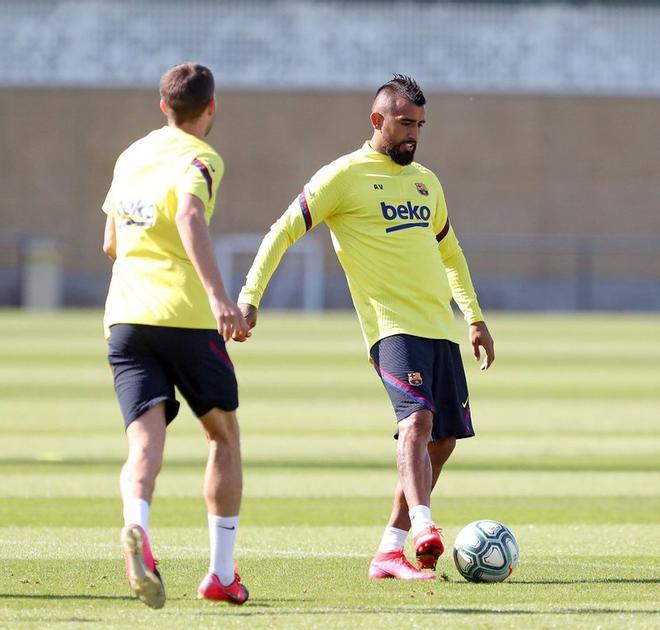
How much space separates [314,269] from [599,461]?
30.6 metres

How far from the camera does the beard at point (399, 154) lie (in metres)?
7.08

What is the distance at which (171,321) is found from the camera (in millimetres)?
5824

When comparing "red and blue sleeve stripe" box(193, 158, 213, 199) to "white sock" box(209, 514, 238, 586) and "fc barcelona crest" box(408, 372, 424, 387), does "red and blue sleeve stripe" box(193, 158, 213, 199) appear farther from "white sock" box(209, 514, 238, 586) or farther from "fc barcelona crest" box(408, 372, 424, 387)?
"fc barcelona crest" box(408, 372, 424, 387)

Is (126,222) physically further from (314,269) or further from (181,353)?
(314,269)

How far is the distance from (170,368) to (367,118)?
125ft

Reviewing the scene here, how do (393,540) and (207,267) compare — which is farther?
(393,540)

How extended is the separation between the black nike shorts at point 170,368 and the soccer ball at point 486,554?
1435mm

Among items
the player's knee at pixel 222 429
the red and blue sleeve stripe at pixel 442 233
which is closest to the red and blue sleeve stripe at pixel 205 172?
the player's knee at pixel 222 429

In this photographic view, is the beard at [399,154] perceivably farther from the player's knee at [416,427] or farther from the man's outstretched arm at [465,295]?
the player's knee at [416,427]

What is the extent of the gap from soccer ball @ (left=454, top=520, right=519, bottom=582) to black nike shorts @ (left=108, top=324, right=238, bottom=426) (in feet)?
4.71

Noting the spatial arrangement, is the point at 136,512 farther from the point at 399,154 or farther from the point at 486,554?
the point at 399,154

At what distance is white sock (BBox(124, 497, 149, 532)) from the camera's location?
5591 mm

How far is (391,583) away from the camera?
668 centimetres

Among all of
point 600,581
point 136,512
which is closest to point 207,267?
point 136,512
